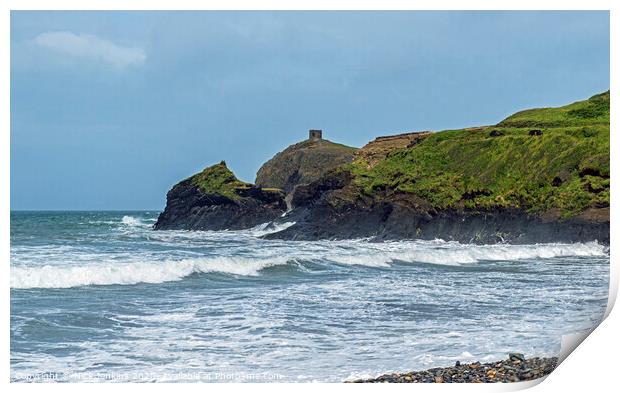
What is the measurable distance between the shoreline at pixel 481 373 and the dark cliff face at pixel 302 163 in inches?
2319

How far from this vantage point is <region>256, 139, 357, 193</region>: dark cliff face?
6825cm

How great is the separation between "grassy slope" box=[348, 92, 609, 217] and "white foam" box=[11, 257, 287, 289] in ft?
53.0

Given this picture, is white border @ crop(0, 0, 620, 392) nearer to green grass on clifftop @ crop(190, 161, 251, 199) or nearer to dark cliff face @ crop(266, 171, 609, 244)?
dark cliff face @ crop(266, 171, 609, 244)

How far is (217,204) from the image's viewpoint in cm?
5228

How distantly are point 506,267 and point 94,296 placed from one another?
1146cm

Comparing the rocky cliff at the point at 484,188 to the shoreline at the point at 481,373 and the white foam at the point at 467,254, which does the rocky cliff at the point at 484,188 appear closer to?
the white foam at the point at 467,254

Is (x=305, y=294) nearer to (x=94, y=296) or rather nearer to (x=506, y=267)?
(x=94, y=296)

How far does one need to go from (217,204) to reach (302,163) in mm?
19249

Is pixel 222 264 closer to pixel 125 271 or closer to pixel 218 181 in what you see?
pixel 125 271

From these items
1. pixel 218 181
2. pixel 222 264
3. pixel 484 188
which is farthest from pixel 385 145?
pixel 222 264

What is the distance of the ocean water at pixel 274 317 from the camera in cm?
809

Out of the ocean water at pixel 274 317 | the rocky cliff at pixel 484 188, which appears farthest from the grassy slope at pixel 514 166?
the ocean water at pixel 274 317

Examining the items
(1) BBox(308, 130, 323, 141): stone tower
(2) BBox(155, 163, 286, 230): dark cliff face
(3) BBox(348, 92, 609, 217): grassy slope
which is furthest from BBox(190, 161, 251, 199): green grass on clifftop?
(1) BBox(308, 130, 323, 141): stone tower
